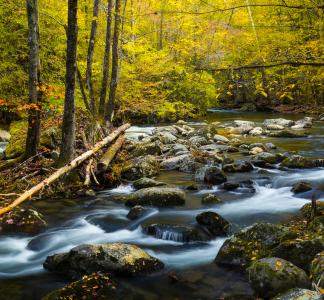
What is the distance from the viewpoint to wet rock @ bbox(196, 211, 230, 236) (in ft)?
22.2

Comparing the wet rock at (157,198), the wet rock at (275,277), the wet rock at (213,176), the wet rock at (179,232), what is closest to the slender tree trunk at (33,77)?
the wet rock at (157,198)

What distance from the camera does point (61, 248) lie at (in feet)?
22.1

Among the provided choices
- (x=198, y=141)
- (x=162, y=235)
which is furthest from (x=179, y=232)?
(x=198, y=141)

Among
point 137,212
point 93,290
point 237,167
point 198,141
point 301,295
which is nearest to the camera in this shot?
point 301,295

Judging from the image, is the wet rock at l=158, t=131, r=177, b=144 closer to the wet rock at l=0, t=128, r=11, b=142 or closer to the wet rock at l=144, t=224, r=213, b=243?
the wet rock at l=0, t=128, r=11, b=142

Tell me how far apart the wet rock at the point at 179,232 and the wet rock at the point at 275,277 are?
1.90m

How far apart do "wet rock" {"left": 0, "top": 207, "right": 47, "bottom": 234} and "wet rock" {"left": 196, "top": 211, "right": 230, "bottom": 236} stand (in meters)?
2.94

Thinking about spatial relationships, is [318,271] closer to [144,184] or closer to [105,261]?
[105,261]

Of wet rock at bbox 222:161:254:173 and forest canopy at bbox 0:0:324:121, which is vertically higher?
forest canopy at bbox 0:0:324:121

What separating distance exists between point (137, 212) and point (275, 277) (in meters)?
3.85

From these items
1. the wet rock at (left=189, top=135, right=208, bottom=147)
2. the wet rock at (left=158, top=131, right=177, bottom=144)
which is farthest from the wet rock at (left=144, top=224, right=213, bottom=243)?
the wet rock at (left=158, top=131, right=177, bottom=144)

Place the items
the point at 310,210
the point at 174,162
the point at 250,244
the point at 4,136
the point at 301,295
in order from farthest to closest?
the point at 4,136
the point at 174,162
the point at 310,210
the point at 250,244
the point at 301,295

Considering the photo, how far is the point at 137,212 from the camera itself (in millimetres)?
7918

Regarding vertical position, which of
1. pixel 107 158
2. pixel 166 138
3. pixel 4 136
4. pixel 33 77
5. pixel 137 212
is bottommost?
pixel 137 212
